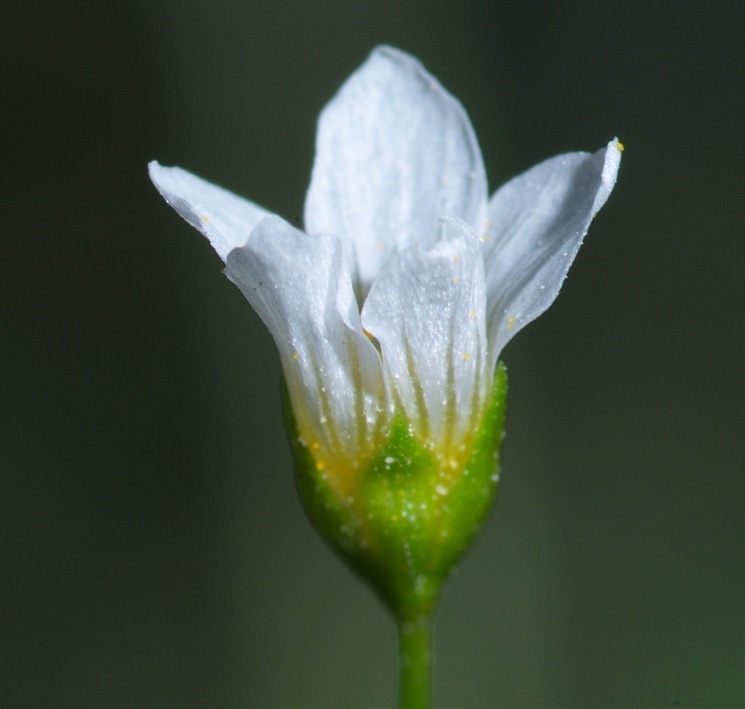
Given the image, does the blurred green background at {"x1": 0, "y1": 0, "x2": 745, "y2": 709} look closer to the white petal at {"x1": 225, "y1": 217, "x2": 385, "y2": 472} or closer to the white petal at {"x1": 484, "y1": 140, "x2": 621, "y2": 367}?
the white petal at {"x1": 484, "y1": 140, "x2": 621, "y2": 367}

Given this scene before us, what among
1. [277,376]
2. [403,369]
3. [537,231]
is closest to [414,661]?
[403,369]

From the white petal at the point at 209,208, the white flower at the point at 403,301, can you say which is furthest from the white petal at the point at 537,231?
the white petal at the point at 209,208

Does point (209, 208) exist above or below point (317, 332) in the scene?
above

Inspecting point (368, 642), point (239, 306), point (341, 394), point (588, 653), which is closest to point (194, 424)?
point (239, 306)

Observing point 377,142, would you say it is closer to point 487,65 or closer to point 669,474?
point 669,474

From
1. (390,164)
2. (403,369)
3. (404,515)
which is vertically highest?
(390,164)

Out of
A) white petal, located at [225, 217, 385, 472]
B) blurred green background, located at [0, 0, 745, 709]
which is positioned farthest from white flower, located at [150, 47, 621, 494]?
blurred green background, located at [0, 0, 745, 709]

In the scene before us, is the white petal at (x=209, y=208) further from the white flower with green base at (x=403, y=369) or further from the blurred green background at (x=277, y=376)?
the blurred green background at (x=277, y=376)

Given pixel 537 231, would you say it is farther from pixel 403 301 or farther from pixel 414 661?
pixel 414 661
